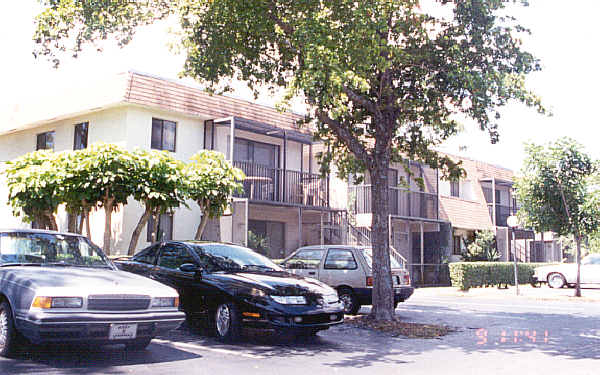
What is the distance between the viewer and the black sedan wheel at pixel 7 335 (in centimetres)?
713

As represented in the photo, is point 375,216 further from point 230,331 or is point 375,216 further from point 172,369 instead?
point 172,369

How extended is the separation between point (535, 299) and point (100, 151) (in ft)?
48.1

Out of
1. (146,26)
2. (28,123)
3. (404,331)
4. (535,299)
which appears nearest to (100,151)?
(146,26)

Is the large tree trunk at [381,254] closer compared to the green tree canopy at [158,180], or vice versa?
the large tree trunk at [381,254]

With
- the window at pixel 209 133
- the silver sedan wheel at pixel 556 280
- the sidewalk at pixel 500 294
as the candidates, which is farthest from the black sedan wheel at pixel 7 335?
the silver sedan wheel at pixel 556 280

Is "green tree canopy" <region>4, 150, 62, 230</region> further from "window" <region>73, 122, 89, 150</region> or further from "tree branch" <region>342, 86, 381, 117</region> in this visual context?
"tree branch" <region>342, 86, 381, 117</region>

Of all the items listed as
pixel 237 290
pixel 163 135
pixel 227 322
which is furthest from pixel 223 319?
pixel 163 135

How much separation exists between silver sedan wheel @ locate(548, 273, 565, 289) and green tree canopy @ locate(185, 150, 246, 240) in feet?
54.6

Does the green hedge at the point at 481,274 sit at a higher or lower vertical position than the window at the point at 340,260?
lower

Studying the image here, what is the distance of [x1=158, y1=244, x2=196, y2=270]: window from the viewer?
413 inches

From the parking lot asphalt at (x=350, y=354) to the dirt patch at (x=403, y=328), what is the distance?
31cm

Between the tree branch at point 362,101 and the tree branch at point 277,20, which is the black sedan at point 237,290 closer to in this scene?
the tree branch at point 362,101

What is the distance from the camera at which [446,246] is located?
28844 mm

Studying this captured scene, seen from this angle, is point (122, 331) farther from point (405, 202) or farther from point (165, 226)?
point (405, 202)
